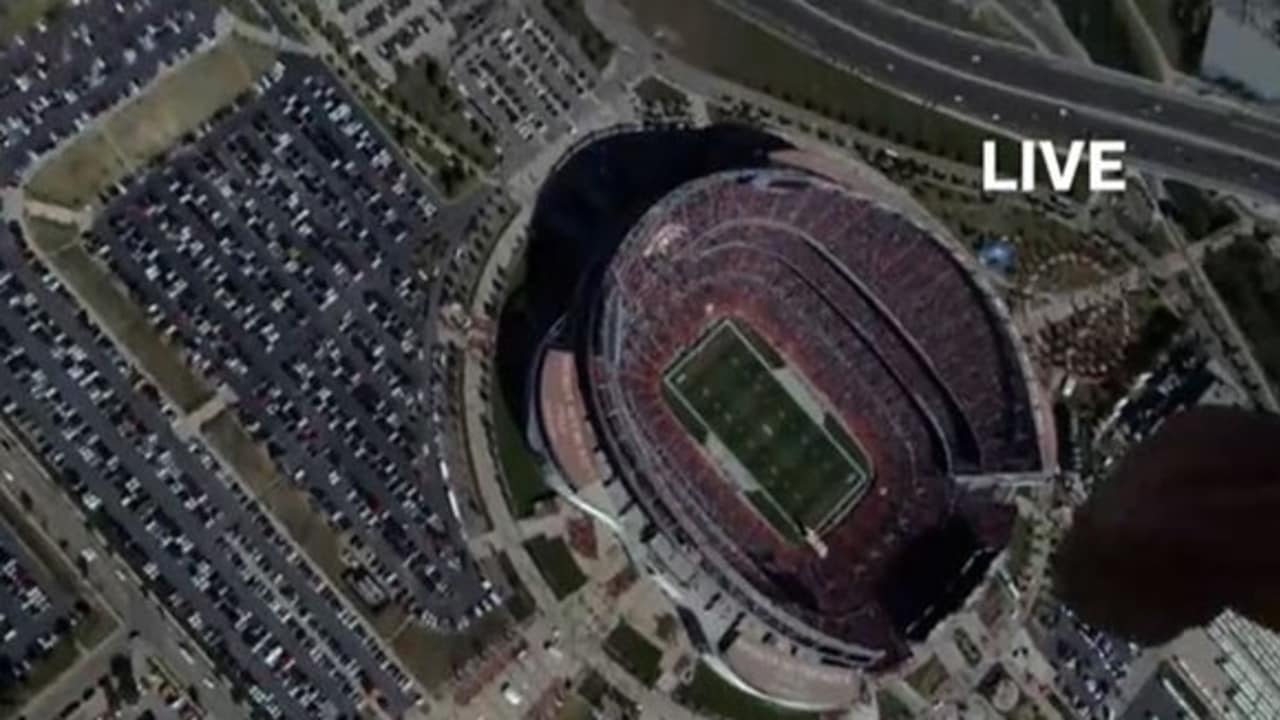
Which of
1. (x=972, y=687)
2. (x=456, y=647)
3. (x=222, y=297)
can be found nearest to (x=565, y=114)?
(x=222, y=297)

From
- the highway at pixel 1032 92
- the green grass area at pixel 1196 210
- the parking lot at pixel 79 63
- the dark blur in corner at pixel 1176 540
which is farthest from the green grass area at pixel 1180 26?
the parking lot at pixel 79 63

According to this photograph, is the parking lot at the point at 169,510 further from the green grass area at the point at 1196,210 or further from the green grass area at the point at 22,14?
the green grass area at the point at 1196,210

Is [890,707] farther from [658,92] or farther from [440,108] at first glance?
[440,108]

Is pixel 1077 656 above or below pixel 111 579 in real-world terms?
below

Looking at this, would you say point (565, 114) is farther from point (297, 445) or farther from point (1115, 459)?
point (1115, 459)

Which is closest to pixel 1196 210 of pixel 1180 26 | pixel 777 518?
pixel 1180 26
